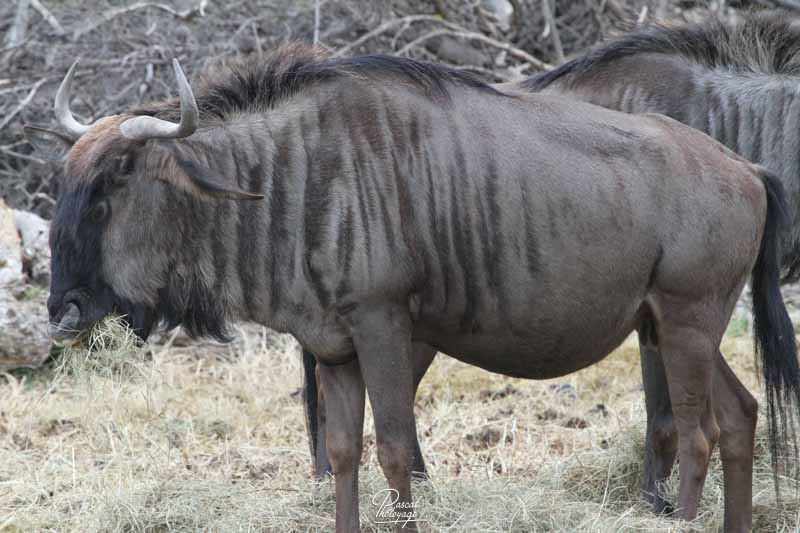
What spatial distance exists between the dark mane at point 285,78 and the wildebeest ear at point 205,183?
13.8 inches

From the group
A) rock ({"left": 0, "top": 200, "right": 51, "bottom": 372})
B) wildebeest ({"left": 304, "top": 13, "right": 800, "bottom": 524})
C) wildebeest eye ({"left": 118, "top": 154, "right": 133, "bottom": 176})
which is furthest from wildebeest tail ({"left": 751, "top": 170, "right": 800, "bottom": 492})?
rock ({"left": 0, "top": 200, "right": 51, "bottom": 372})

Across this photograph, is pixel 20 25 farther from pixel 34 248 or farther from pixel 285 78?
pixel 285 78

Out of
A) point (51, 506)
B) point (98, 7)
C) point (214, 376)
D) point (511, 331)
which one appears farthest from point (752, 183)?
point (98, 7)

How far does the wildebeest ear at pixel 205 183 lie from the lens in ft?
12.5

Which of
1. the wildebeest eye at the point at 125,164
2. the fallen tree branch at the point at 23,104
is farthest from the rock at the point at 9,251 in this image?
the wildebeest eye at the point at 125,164

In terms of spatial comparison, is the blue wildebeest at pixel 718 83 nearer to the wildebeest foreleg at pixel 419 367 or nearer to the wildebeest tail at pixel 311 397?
the wildebeest foreleg at pixel 419 367

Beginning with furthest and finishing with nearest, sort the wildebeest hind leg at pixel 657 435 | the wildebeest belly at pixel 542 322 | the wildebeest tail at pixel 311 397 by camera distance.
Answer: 1. the wildebeest tail at pixel 311 397
2. the wildebeest hind leg at pixel 657 435
3. the wildebeest belly at pixel 542 322

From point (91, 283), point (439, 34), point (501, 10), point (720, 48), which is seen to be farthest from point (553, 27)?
point (91, 283)

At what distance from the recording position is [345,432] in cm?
421

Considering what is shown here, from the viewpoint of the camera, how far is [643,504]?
4855 millimetres

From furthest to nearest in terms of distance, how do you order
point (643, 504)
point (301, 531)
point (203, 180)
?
point (643, 504)
point (301, 531)
point (203, 180)

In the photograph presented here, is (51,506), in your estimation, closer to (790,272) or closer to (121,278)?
(121,278)

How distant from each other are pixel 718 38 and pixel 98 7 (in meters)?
5.18

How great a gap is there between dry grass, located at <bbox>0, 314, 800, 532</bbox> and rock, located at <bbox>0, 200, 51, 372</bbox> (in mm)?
151
